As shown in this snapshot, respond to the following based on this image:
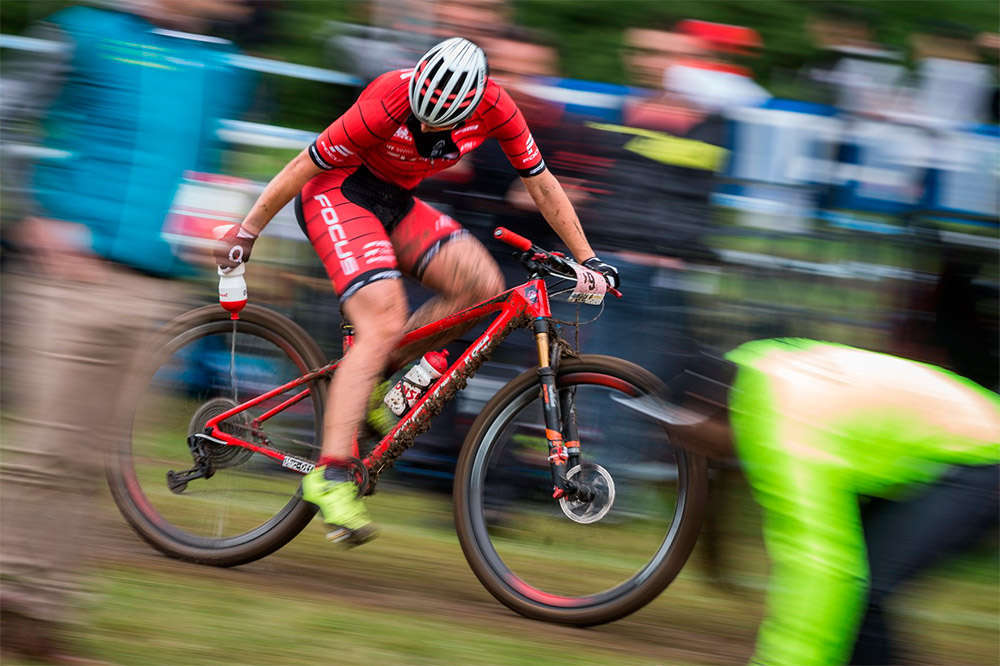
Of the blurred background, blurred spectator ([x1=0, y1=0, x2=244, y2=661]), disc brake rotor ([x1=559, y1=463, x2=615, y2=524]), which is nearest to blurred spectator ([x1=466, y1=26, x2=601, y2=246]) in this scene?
the blurred background

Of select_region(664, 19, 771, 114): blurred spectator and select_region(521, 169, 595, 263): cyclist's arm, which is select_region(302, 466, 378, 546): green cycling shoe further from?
select_region(664, 19, 771, 114): blurred spectator

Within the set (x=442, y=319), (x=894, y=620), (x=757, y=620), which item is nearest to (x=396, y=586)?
(x=442, y=319)

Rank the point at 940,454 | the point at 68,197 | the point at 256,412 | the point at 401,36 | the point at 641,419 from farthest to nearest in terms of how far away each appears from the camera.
Result: the point at 401,36, the point at 256,412, the point at 641,419, the point at 68,197, the point at 940,454

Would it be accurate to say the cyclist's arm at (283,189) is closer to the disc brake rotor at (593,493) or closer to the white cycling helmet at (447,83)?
the white cycling helmet at (447,83)

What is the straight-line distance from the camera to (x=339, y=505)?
436 centimetres

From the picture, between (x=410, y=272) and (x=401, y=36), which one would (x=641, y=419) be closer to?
(x=410, y=272)

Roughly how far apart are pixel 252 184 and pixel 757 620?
312 centimetres

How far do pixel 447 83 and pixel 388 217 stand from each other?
2.12 feet

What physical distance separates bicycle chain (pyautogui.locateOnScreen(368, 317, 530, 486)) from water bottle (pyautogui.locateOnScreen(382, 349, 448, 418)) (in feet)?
0.22

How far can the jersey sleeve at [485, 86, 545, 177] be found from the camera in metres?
4.53

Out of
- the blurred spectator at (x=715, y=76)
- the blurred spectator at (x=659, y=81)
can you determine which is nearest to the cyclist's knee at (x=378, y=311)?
the blurred spectator at (x=659, y=81)

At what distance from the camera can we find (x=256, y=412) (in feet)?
15.8

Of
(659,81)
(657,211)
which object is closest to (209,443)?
(657,211)

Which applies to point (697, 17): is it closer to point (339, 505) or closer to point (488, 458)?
point (488, 458)
